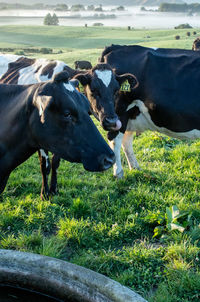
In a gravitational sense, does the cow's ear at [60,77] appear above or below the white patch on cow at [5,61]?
above

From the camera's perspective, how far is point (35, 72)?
6219mm

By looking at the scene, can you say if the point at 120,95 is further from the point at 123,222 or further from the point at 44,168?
the point at 123,222

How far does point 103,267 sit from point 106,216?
3.57 feet

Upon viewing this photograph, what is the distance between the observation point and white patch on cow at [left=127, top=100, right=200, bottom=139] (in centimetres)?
607

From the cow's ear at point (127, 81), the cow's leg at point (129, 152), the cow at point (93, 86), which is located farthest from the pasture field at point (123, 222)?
the cow's ear at point (127, 81)

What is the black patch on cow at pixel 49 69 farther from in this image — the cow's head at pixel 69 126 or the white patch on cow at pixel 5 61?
the cow's head at pixel 69 126

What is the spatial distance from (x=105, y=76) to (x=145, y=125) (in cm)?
123

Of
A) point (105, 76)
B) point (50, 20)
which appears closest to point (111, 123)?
point (105, 76)

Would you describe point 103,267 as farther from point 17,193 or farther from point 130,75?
point 130,75

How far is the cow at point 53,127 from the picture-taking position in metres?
3.38

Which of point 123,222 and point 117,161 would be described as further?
point 117,161

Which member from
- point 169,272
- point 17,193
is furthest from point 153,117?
point 169,272

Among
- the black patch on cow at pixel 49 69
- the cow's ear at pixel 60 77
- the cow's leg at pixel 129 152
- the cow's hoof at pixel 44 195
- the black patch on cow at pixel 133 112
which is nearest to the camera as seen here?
the cow's ear at pixel 60 77

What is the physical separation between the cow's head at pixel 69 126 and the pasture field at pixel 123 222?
4.08 feet
